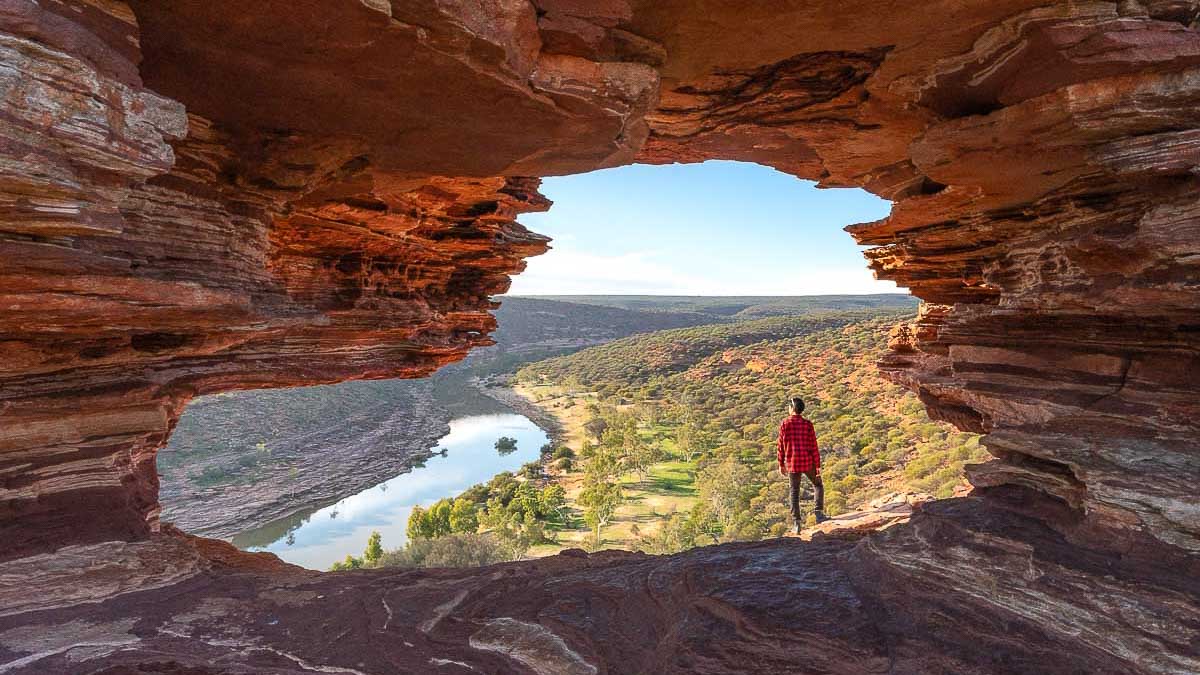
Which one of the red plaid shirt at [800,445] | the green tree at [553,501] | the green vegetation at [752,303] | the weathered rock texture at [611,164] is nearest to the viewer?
the weathered rock texture at [611,164]

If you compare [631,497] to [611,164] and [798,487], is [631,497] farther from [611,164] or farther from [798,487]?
[611,164]

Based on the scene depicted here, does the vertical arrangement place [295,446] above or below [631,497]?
above

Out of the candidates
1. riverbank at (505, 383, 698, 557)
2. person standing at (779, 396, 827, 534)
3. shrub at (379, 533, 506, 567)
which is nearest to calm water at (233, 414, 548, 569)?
riverbank at (505, 383, 698, 557)

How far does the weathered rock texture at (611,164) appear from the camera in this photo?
4.42 meters

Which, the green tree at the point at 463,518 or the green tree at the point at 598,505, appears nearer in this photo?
the green tree at the point at 598,505

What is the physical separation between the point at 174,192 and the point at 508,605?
563 cm

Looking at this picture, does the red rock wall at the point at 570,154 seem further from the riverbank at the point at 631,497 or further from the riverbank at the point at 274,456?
the riverbank at the point at 274,456

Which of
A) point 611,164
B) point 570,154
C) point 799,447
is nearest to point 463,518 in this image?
point 799,447

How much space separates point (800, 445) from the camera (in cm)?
1086

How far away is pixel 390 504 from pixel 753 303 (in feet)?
296

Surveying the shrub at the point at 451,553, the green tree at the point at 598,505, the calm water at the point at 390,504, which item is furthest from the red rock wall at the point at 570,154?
the calm water at the point at 390,504

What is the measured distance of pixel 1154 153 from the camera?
16.3 ft

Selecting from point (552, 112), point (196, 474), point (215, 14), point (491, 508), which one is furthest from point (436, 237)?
point (196, 474)

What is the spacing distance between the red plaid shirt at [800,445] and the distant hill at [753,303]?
6846cm
